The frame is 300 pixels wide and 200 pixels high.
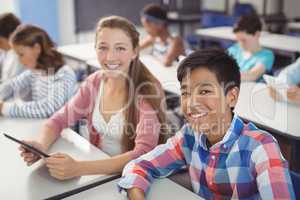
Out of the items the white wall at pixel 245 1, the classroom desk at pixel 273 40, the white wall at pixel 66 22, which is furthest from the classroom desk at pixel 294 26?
the white wall at pixel 66 22

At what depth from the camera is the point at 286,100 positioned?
2326 mm

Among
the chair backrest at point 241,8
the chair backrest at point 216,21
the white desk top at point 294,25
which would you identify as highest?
the chair backrest at point 241,8

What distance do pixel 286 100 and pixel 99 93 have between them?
3.72 feet

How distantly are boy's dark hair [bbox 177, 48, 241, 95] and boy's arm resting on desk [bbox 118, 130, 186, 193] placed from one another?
0.27 m

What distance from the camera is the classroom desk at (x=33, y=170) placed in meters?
1.36

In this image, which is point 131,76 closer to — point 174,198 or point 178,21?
point 174,198

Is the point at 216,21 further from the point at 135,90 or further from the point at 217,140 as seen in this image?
the point at 217,140

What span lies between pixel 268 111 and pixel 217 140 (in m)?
0.93

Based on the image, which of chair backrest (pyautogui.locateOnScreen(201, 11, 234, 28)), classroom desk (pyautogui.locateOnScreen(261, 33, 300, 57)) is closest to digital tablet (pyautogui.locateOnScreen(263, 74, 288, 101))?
classroom desk (pyautogui.locateOnScreen(261, 33, 300, 57))

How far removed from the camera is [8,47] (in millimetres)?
2965

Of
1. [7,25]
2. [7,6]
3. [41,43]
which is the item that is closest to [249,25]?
[41,43]

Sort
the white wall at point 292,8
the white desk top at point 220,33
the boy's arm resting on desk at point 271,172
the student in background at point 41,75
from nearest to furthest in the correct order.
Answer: the boy's arm resting on desk at point 271,172, the student in background at point 41,75, the white desk top at point 220,33, the white wall at point 292,8

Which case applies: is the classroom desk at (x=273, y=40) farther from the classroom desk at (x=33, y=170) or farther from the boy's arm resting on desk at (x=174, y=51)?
the classroom desk at (x=33, y=170)

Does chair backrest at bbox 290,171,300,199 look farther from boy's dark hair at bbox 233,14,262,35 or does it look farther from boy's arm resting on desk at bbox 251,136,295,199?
boy's dark hair at bbox 233,14,262,35
